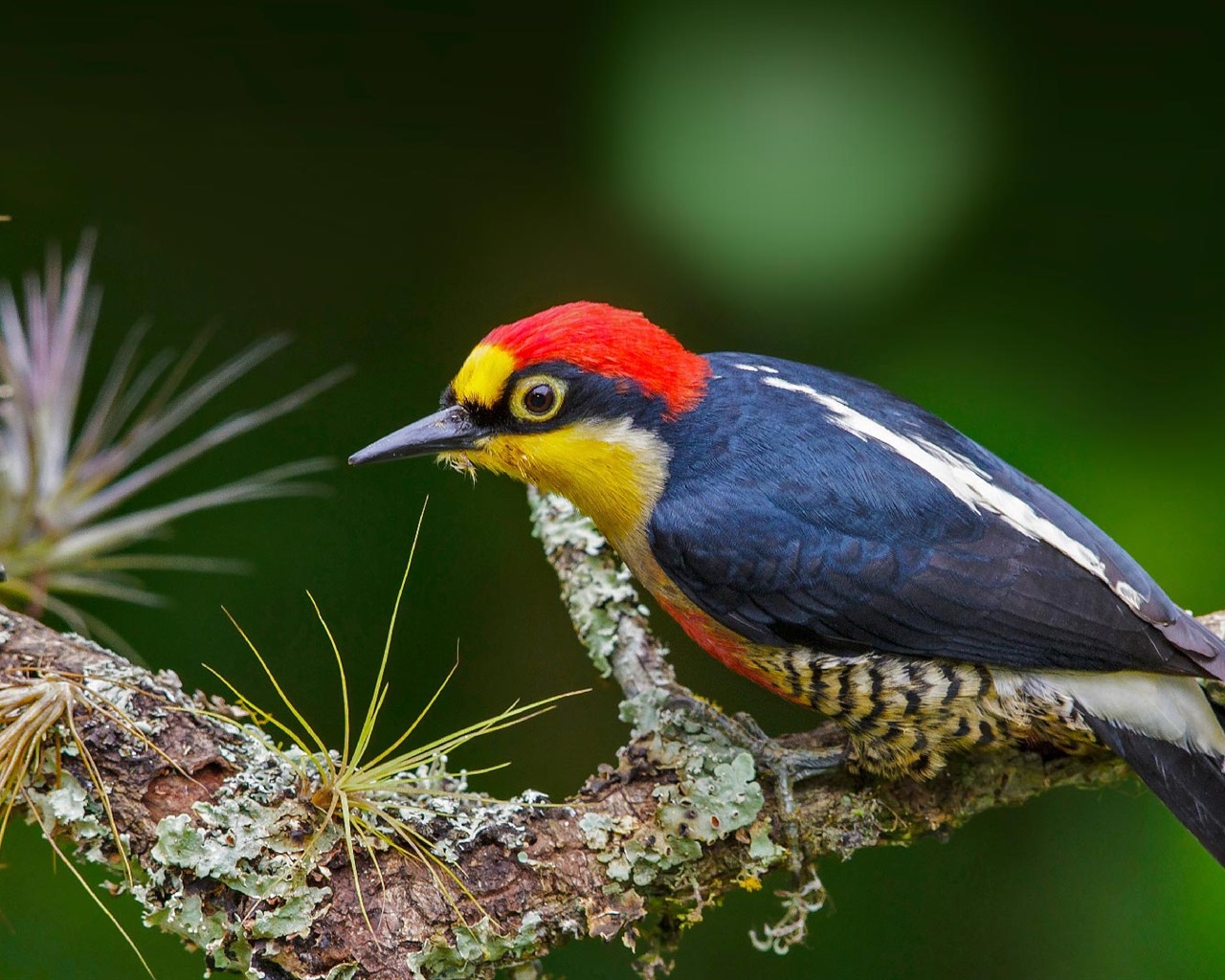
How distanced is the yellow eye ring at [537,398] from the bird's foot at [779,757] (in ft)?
1.86

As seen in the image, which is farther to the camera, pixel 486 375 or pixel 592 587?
pixel 592 587

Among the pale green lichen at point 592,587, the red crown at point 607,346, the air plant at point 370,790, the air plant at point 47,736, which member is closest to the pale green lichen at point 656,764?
the pale green lichen at point 592,587

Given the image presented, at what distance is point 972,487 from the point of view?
2406 millimetres

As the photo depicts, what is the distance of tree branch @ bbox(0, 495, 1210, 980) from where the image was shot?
1945 millimetres

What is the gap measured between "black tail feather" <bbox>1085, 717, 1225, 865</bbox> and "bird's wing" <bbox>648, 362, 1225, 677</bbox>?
12cm

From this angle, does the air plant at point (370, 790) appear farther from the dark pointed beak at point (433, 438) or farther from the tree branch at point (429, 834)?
the dark pointed beak at point (433, 438)

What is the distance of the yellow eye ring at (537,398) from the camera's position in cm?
237

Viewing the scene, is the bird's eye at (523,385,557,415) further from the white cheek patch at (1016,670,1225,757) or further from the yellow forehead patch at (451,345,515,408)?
the white cheek patch at (1016,670,1225,757)

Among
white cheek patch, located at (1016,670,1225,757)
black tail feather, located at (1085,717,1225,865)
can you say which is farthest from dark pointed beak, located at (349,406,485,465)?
black tail feather, located at (1085,717,1225,865)

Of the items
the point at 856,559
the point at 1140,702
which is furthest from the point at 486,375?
the point at 1140,702

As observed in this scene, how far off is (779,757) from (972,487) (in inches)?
23.2

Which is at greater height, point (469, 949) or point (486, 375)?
point (486, 375)

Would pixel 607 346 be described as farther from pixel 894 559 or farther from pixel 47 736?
pixel 47 736

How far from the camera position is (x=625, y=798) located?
2250 mm
